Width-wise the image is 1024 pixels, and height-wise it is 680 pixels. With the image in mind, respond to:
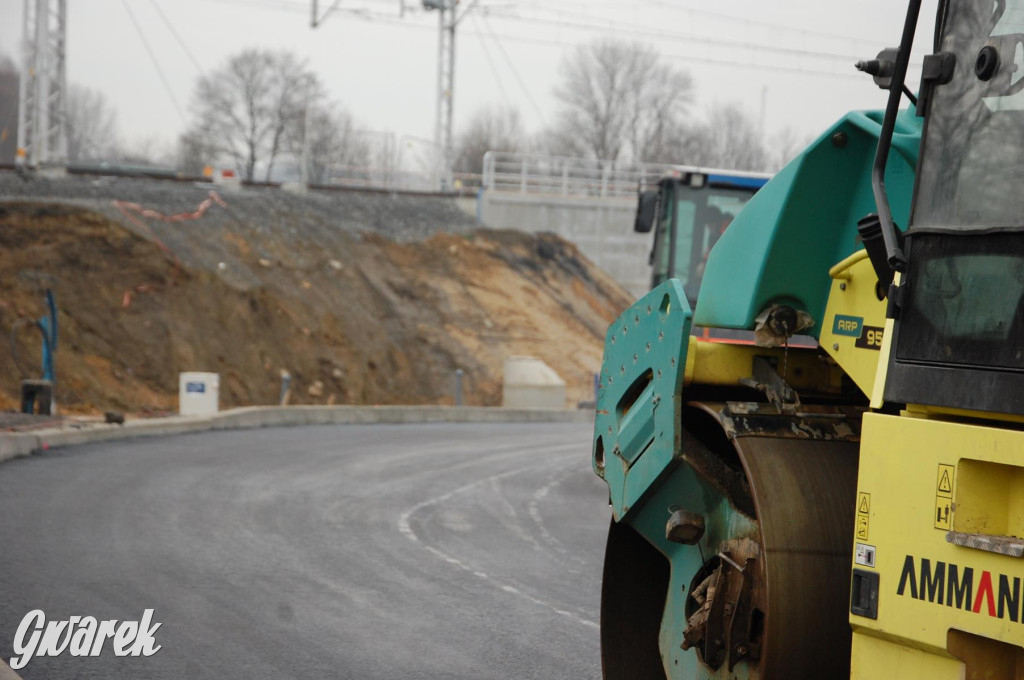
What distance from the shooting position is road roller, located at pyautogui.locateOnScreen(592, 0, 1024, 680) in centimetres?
340

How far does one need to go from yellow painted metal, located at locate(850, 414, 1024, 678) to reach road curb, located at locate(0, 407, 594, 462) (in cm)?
1308

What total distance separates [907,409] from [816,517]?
68cm

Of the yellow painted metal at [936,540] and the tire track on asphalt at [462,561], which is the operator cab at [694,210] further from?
the yellow painted metal at [936,540]

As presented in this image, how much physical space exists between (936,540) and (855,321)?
45.2 inches

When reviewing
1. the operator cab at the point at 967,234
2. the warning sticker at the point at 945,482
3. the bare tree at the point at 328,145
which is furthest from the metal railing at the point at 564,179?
the warning sticker at the point at 945,482

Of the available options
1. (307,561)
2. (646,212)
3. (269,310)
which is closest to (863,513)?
(307,561)

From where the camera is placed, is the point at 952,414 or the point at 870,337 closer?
the point at 952,414

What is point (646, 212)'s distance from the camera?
51.6 ft

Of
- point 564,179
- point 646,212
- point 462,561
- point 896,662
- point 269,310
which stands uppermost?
point 564,179

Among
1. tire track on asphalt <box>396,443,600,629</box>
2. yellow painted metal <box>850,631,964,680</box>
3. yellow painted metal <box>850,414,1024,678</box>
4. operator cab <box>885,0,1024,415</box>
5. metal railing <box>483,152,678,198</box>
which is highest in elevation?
metal railing <box>483,152,678,198</box>

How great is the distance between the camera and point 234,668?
639cm

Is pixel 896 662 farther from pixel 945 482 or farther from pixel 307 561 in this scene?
pixel 307 561

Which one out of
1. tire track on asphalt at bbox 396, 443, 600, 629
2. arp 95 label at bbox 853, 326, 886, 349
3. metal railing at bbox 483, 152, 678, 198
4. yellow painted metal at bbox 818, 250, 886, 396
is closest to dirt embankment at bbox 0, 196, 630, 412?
metal railing at bbox 483, 152, 678, 198

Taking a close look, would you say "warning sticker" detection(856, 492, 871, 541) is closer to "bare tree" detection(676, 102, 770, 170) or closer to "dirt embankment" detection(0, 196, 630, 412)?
"dirt embankment" detection(0, 196, 630, 412)
